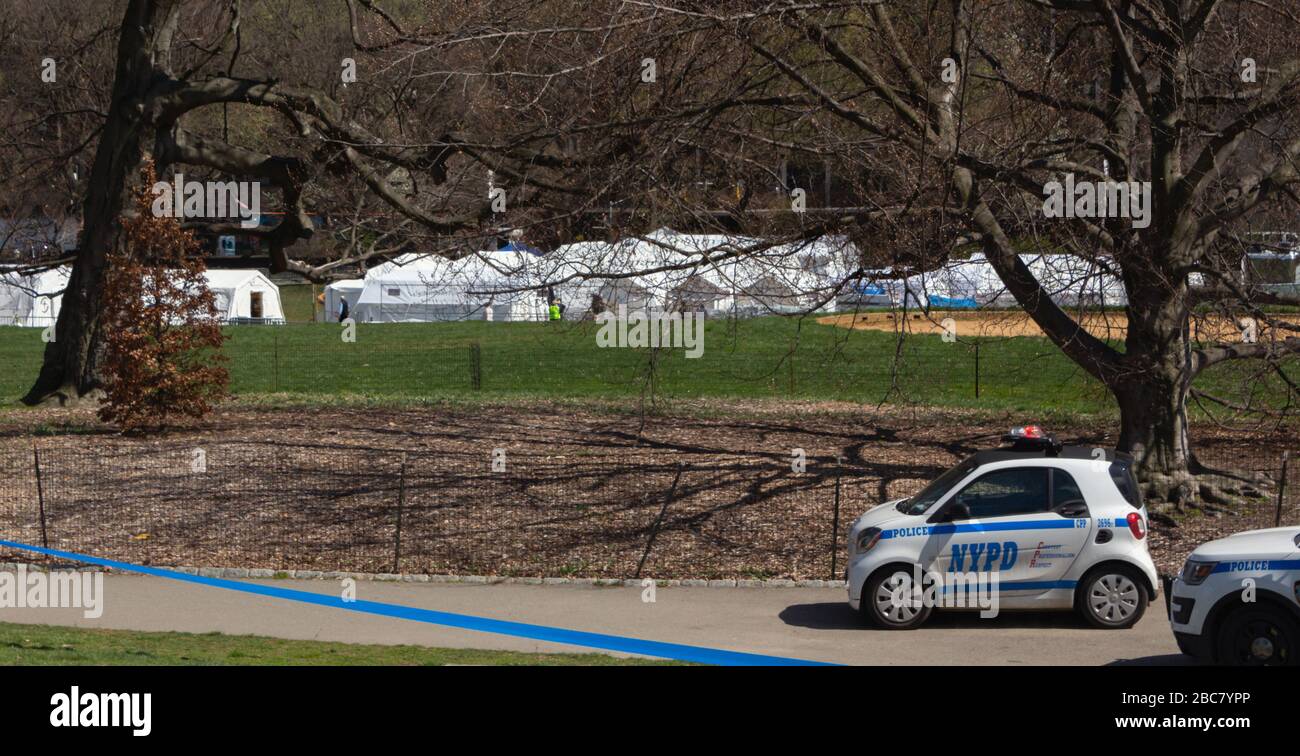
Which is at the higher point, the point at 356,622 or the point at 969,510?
the point at 969,510

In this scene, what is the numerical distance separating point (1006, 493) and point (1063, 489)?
50 cm

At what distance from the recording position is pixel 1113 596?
1152 centimetres

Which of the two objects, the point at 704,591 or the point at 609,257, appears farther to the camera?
the point at 609,257

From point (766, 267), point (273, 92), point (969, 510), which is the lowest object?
point (969, 510)

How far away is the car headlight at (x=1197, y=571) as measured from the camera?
9.34 metres

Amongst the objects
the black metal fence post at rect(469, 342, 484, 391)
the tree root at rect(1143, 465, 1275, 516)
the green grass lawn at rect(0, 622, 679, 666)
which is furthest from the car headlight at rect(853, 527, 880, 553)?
the black metal fence post at rect(469, 342, 484, 391)

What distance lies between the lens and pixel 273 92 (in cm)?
2145

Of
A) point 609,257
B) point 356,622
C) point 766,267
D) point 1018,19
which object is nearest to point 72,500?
point 356,622

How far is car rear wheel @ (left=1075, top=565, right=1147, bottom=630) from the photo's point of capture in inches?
453

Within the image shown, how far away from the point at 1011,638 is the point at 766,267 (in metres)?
6.03

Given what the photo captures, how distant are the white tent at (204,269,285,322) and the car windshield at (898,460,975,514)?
48369 millimetres

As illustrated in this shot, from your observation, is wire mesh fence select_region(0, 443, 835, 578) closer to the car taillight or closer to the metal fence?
the metal fence

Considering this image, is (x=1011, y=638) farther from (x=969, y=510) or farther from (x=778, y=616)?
(x=778, y=616)

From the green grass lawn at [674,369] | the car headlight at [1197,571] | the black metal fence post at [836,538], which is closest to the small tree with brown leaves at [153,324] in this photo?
the green grass lawn at [674,369]
